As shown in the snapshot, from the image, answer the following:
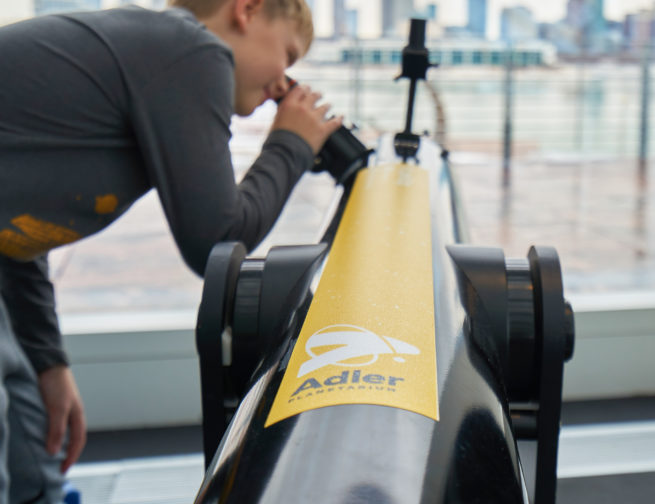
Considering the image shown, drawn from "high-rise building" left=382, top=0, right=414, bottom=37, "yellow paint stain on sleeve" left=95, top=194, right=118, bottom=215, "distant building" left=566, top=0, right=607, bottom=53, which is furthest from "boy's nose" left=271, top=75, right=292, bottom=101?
"distant building" left=566, top=0, right=607, bottom=53

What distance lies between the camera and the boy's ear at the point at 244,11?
87 cm

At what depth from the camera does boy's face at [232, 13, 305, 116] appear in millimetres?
873

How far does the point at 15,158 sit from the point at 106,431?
95cm

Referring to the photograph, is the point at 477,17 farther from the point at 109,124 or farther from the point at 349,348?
the point at 349,348

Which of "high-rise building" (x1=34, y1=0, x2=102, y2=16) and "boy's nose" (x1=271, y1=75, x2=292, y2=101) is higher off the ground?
"high-rise building" (x1=34, y1=0, x2=102, y2=16)

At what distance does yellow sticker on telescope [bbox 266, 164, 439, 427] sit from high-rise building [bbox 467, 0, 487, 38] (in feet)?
4.16

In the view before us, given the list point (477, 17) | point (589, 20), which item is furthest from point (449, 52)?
point (589, 20)

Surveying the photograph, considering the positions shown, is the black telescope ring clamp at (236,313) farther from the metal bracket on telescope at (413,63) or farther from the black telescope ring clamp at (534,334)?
the metal bracket on telescope at (413,63)

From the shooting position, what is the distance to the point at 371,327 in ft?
1.45

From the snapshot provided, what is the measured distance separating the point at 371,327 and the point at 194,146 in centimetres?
34

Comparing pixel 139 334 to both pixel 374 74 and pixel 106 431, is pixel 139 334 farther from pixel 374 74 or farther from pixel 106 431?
pixel 374 74

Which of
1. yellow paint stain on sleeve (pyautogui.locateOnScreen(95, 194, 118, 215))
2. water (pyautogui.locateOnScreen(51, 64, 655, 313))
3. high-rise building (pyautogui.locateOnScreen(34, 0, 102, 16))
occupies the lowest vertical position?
water (pyautogui.locateOnScreen(51, 64, 655, 313))

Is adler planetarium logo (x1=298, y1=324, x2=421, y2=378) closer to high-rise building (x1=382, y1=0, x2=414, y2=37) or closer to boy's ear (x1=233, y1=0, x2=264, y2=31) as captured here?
boy's ear (x1=233, y1=0, x2=264, y2=31)

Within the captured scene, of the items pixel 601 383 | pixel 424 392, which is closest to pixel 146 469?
pixel 601 383
